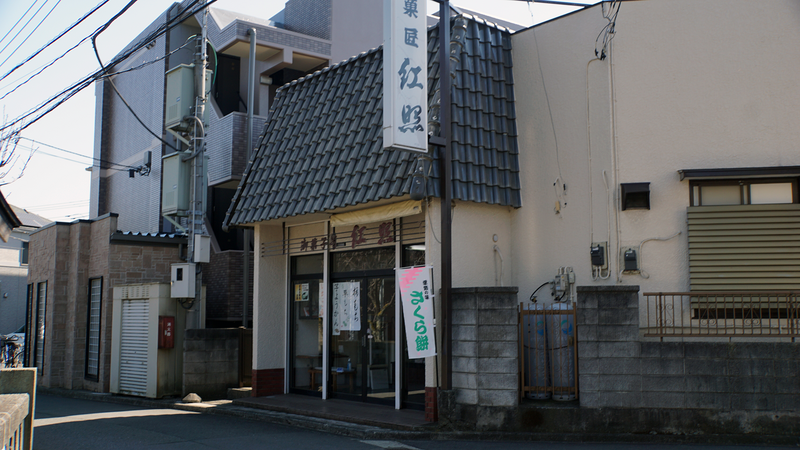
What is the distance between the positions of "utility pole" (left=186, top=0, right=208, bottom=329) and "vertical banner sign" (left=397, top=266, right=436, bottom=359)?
7.02m

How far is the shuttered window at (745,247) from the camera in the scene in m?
9.62

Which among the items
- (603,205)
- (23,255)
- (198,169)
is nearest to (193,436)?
(198,169)

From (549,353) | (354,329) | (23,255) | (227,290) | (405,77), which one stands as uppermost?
(405,77)

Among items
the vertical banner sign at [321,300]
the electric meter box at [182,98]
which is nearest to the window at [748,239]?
the vertical banner sign at [321,300]

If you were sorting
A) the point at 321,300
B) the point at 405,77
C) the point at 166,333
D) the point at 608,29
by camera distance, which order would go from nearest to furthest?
the point at 405,77 → the point at 608,29 → the point at 321,300 → the point at 166,333

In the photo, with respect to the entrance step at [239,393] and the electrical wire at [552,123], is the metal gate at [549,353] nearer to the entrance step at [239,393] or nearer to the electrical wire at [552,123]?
the electrical wire at [552,123]

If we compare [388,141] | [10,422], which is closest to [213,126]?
[388,141]

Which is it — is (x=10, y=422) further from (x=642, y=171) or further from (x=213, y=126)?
(x=213, y=126)

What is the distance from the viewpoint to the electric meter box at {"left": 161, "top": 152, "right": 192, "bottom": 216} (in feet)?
50.9

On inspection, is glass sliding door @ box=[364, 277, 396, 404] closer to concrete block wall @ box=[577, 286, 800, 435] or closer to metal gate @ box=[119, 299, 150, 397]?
concrete block wall @ box=[577, 286, 800, 435]

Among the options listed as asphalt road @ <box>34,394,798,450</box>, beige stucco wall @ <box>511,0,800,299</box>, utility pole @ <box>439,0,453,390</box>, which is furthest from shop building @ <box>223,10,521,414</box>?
asphalt road @ <box>34,394,798,450</box>

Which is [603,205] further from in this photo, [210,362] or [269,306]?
[210,362]

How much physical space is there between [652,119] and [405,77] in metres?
4.06

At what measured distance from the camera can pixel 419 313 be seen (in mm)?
9945
